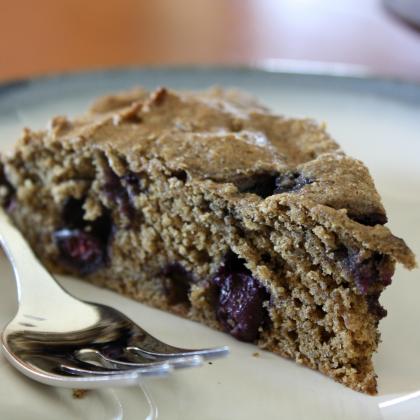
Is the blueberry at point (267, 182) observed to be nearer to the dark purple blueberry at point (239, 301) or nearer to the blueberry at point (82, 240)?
the dark purple blueberry at point (239, 301)

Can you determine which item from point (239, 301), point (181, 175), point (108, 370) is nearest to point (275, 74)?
point (181, 175)

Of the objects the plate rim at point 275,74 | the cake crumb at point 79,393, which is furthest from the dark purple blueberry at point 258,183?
the plate rim at point 275,74

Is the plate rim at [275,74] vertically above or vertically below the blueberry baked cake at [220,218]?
above

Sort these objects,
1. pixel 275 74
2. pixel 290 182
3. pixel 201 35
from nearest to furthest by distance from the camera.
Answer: pixel 290 182, pixel 275 74, pixel 201 35

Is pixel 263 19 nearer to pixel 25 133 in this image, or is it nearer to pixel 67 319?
pixel 25 133

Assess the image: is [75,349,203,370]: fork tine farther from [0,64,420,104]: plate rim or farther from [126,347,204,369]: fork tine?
[0,64,420,104]: plate rim

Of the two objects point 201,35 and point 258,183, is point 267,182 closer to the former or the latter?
point 258,183

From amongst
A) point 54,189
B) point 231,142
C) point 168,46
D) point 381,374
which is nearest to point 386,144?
point 231,142
